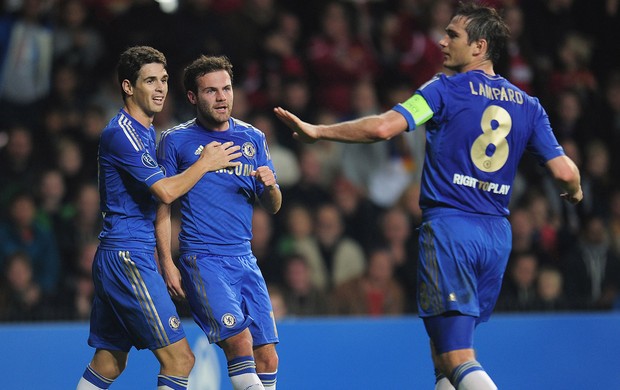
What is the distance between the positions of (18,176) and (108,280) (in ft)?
11.9

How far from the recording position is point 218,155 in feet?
19.7

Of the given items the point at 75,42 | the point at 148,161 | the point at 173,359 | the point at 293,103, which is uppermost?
the point at 75,42

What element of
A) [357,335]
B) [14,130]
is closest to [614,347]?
[357,335]

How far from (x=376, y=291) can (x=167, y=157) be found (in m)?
3.69

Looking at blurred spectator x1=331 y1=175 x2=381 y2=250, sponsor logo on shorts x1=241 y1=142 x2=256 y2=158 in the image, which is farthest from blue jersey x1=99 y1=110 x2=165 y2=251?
blurred spectator x1=331 y1=175 x2=381 y2=250

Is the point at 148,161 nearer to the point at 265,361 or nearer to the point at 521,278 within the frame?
the point at 265,361

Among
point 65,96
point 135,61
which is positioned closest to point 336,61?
point 65,96

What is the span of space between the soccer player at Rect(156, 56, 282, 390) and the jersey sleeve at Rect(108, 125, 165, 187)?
30cm

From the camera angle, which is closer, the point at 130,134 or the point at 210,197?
the point at 130,134

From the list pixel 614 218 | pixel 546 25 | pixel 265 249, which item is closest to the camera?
pixel 265 249

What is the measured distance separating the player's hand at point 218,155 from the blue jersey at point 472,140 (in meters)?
1.14

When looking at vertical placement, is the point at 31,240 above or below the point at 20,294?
above

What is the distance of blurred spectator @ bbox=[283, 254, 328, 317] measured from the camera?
9.09 metres

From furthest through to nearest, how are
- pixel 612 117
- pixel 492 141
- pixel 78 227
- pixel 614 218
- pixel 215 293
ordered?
pixel 612 117 → pixel 614 218 → pixel 78 227 → pixel 215 293 → pixel 492 141
